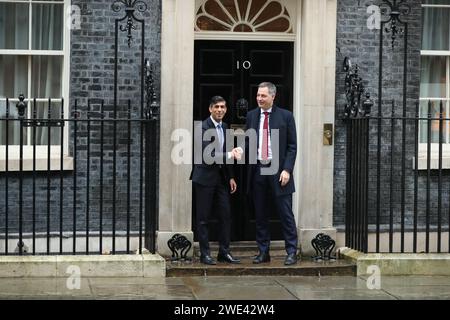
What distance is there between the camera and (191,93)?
1143 cm

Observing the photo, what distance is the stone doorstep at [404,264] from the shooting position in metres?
10.7

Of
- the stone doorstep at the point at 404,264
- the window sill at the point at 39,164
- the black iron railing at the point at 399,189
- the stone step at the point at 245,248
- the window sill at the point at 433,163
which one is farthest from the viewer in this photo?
the window sill at the point at 433,163

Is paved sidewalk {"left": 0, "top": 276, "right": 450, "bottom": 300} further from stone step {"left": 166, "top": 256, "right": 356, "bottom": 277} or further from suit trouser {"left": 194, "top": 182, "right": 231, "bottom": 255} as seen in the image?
suit trouser {"left": 194, "top": 182, "right": 231, "bottom": 255}

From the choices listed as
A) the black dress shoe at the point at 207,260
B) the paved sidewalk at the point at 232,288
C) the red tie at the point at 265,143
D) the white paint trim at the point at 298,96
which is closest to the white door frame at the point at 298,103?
the white paint trim at the point at 298,96

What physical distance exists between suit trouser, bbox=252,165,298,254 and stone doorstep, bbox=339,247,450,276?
77 centimetres

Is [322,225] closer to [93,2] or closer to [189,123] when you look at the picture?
[189,123]

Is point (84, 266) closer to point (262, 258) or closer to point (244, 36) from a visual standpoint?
point (262, 258)

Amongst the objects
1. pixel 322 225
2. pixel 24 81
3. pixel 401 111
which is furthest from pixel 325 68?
pixel 24 81

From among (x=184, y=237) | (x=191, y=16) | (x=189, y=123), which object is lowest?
(x=184, y=237)

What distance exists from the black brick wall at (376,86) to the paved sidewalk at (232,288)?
1538 mm

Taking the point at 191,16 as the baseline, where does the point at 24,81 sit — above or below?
below

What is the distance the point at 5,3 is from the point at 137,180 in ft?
8.38

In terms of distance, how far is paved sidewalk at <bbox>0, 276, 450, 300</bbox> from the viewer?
934 centimetres

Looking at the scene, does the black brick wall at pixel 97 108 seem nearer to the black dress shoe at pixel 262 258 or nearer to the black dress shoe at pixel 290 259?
the black dress shoe at pixel 262 258
